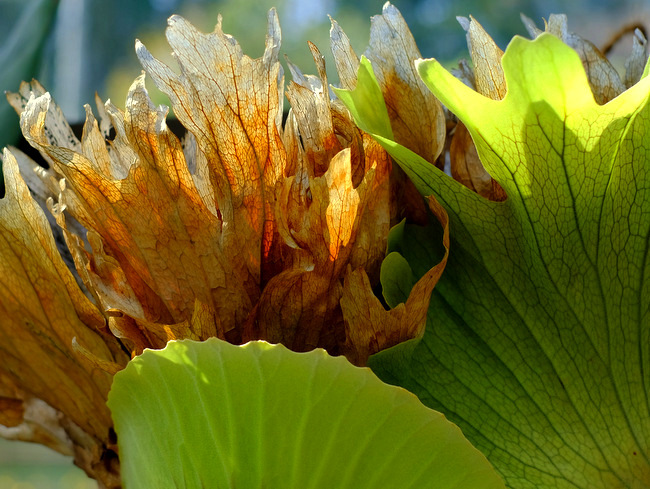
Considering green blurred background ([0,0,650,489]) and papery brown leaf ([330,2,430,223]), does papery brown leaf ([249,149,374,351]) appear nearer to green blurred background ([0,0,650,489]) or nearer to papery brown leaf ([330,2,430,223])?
papery brown leaf ([330,2,430,223])

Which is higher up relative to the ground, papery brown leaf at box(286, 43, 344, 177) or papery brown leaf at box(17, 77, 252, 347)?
papery brown leaf at box(286, 43, 344, 177)

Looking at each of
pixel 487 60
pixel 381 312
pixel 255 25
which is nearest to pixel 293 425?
pixel 381 312

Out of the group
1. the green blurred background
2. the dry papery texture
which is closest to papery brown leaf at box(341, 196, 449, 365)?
the dry papery texture

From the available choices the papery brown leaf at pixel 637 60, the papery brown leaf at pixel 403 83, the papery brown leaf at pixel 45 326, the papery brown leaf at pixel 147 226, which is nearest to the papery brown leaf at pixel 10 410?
the papery brown leaf at pixel 45 326

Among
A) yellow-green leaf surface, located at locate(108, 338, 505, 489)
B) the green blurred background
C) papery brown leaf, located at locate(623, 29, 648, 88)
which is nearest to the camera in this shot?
yellow-green leaf surface, located at locate(108, 338, 505, 489)

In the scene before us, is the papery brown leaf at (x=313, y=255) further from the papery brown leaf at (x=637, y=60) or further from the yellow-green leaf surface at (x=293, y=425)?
the papery brown leaf at (x=637, y=60)

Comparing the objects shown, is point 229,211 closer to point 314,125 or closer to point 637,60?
point 314,125
